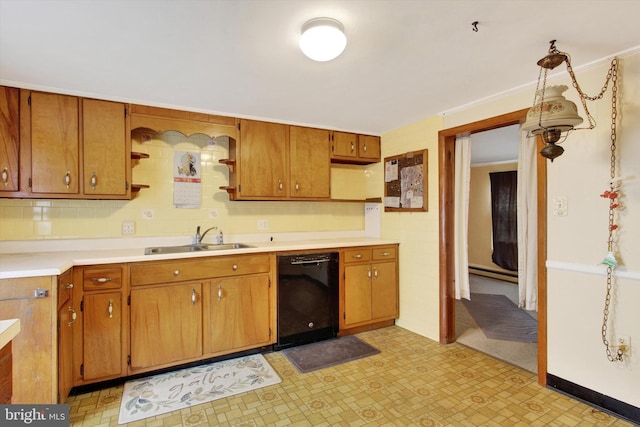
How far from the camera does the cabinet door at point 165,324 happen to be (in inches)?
92.4

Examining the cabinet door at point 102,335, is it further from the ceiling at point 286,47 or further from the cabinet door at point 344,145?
the cabinet door at point 344,145

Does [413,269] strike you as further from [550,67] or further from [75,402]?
[75,402]

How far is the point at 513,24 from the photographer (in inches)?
64.3

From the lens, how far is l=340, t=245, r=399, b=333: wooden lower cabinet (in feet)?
10.5

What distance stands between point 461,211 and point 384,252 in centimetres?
87

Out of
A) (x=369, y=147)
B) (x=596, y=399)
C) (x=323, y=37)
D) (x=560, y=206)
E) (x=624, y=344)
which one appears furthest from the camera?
(x=369, y=147)

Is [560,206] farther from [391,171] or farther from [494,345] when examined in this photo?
[391,171]

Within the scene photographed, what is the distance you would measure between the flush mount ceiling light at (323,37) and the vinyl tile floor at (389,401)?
2.11 m

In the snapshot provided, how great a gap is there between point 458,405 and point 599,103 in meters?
2.13

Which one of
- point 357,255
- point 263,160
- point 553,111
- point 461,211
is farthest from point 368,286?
point 553,111

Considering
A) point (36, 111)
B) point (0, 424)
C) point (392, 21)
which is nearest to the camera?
point (0, 424)

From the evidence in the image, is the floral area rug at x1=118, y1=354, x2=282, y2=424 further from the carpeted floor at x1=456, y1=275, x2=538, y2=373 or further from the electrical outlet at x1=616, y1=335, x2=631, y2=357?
the electrical outlet at x1=616, y1=335, x2=631, y2=357

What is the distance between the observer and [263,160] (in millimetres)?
3098

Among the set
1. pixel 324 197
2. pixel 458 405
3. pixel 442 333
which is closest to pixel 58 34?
pixel 324 197
